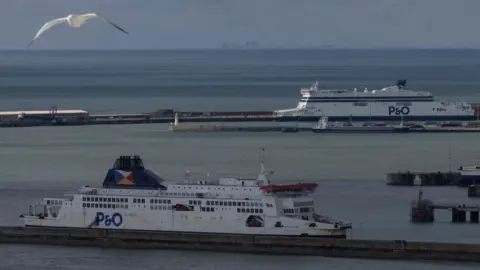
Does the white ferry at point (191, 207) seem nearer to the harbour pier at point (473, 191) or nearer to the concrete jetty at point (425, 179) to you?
the harbour pier at point (473, 191)

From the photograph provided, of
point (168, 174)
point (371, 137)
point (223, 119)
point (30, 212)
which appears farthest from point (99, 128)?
point (30, 212)

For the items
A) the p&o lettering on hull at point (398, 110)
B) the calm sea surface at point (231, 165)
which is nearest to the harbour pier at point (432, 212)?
the calm sea surface at point (231, 165)

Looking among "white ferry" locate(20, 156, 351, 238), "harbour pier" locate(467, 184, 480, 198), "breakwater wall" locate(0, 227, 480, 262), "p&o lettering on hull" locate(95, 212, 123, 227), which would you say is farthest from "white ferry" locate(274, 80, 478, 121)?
"breakwater wall" locate(0, 227, 480, 262)

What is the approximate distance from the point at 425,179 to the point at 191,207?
17.5 m

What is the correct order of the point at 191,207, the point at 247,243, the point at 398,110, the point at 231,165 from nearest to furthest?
the point at 247,243 → the point at 191,207 → the point at 231,165 → the point at 398,110

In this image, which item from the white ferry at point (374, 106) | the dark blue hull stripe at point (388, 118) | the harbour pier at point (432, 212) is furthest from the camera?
the white ferry at point (374, 106)

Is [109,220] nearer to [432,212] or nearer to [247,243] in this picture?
[247,243]

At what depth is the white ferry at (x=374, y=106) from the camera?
92.2 metres

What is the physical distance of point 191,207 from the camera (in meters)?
38.9

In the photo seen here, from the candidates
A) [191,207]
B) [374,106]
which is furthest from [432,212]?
[374,106]

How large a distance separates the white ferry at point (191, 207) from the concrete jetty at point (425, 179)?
49.1 feet

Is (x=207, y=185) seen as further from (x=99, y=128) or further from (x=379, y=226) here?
(x=99, y=128)

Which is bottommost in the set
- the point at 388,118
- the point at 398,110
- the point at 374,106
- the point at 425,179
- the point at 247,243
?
the point at 247,243

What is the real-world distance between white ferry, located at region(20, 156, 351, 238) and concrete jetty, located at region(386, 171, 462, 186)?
1496 centimetres
